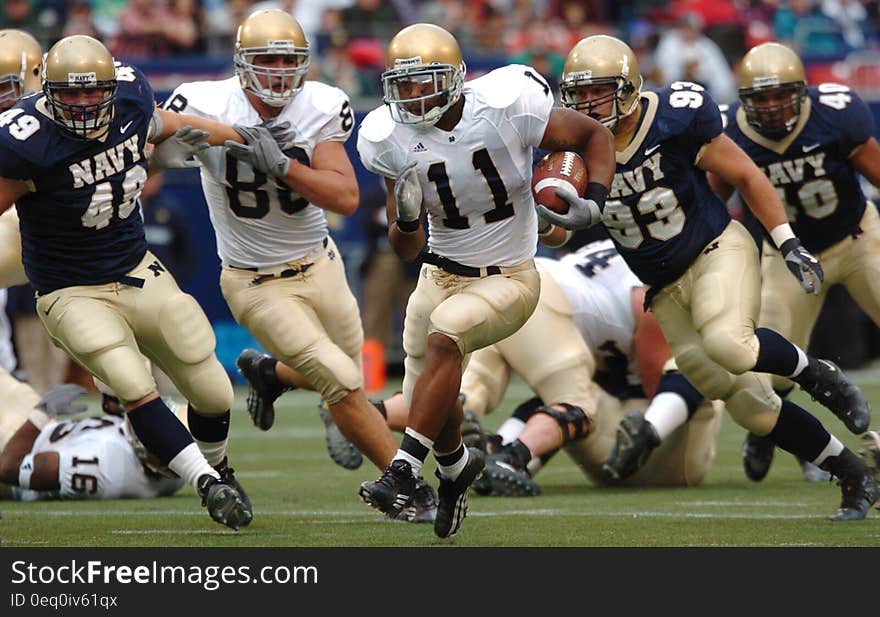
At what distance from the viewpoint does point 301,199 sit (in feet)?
17.8

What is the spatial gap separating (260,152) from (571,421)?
68.7 inches

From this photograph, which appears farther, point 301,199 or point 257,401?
point 257,401

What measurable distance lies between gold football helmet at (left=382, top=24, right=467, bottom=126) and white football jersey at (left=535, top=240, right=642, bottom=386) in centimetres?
181

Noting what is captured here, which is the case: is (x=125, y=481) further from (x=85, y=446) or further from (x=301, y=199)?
(x=301, y=199)

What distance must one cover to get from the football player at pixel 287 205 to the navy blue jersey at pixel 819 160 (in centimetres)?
166

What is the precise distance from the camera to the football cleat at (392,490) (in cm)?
437

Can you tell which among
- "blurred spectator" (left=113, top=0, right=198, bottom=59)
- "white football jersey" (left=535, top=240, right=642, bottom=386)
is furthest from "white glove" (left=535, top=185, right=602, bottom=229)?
"blurred spectator" (left=113, top=0, right=198, bottom=59)

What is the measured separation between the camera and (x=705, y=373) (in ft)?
17.7

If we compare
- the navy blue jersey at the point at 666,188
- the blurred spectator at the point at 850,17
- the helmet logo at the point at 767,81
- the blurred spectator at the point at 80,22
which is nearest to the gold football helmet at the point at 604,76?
the navy blue jersey at the point at 666,188

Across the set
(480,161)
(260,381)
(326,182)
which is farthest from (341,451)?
(480,161)

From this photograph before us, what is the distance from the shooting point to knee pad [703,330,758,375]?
16.6 feet
